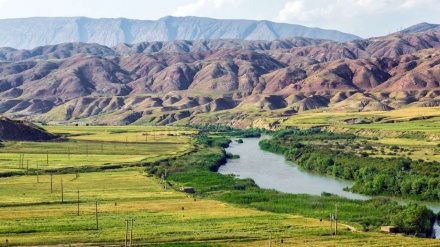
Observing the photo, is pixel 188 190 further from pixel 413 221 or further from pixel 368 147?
pixel 368 147

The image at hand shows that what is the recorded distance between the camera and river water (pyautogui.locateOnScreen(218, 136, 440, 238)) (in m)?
91.1

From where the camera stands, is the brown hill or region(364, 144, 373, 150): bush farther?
the brown hill

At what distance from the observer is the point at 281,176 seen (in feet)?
358

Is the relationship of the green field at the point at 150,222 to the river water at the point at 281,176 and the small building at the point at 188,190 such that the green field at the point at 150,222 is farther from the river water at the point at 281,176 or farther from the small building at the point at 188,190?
the river water at the point at 281,176

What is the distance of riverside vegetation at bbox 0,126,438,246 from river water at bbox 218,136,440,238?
5.63 metres

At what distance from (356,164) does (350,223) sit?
4842 cm

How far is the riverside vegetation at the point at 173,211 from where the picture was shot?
183 feet

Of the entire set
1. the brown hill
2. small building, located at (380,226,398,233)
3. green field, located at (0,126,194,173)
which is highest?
the brown hill

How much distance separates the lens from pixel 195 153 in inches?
5561

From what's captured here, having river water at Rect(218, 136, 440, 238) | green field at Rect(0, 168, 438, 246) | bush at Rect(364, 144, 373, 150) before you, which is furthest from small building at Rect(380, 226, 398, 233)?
bush at Rect(364, 144, 373, 150)

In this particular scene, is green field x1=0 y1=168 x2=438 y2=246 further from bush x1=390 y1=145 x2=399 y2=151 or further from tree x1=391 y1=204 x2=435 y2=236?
bush x1=390 y1=145 x2=399 y2=151

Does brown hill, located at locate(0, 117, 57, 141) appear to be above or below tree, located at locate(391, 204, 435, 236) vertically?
above

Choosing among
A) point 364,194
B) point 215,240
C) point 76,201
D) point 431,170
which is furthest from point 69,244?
point 431,170

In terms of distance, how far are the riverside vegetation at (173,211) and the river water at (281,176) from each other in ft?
18.5
